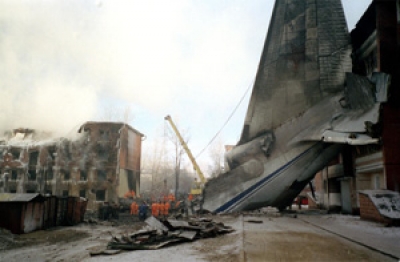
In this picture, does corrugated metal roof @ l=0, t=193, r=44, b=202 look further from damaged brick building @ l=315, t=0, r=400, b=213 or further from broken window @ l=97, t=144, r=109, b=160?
broken window @ l=97, t=144, r=109, b=160

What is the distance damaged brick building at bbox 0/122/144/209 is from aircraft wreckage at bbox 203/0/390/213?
24905mm

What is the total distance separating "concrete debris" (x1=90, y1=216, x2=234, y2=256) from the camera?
8258 millimetres

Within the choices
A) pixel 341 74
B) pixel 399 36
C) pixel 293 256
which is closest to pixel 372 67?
pixel 341 74

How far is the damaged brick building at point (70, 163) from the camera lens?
4288 centimetres

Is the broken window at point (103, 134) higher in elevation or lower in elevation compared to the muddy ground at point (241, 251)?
higher

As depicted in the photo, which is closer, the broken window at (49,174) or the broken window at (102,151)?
the broken window at (49,174)

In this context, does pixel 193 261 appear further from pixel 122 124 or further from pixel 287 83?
pixel 122 124

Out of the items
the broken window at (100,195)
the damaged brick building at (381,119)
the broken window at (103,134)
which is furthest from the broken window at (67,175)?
the damaged brick building at (381,119)

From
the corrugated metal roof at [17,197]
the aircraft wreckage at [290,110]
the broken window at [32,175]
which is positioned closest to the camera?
the corrugated metal roof at [17,197]

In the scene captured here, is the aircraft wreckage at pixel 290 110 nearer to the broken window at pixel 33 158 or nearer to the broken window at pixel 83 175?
the broken window at pixel 83 175

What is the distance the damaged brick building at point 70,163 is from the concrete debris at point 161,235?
33402mm

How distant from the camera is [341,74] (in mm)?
19766

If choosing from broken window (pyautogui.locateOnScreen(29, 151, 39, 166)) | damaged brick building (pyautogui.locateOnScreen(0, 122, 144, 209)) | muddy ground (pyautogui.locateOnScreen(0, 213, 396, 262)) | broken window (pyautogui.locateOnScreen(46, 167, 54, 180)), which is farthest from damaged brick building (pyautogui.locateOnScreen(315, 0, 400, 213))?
broken window (pyautogui.locateOnScreen(29, 151, 39, 166))

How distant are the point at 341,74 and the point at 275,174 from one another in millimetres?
7267
